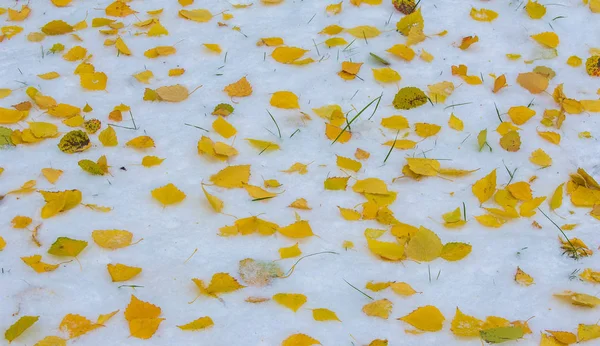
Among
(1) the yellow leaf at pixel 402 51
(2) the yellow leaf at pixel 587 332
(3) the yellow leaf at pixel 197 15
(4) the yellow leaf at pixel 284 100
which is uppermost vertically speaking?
(3) the yellow leaf at pixel 197 15

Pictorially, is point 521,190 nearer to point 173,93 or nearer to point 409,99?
point 409,99

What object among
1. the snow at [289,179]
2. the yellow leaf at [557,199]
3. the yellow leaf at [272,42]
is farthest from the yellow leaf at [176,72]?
the yellow leaf at [557,199]

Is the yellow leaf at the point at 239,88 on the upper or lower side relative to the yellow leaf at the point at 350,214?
upper

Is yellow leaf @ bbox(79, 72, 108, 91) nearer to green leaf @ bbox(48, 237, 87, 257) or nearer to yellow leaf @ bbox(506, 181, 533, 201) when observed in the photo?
green leaf @ bbox(48, 237, 87, 257)

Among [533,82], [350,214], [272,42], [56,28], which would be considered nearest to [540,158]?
[533,82]

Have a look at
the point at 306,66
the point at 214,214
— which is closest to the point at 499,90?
the point at 306,66

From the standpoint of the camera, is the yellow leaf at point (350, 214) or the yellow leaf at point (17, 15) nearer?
the yellow leaf at point (350, 214)

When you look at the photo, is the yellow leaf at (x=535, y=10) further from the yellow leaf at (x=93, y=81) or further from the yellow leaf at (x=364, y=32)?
the yellow leaf at (x=93, y=81)
